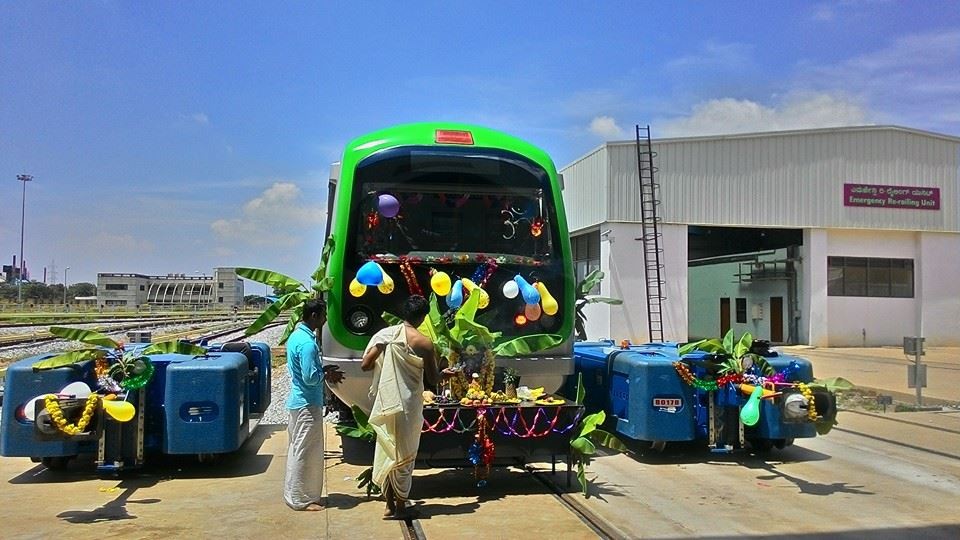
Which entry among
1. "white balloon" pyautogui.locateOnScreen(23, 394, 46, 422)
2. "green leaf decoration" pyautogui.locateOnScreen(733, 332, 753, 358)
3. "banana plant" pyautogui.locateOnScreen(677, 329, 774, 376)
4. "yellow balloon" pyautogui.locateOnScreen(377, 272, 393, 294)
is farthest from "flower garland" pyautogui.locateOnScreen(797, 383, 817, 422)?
"white balloon" pyautogui.locateOnScreen(23, 394, 46, 422)

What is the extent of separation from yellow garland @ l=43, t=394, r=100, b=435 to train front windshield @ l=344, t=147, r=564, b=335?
7.80ft

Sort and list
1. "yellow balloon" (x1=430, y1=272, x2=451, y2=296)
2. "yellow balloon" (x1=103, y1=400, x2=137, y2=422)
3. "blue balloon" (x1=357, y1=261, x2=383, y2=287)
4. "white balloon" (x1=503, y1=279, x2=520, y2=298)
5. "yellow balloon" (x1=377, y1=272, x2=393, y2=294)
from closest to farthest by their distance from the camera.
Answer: "yellow balloon" (x1=103, y1=400, x2=137, y2=422)
"blue balloon" (x1=357, y1=261, x2=383, y2=287)
"yellow balloon" (x1=377, y1=272, x2=393, y2=294)
"yellow balloon" (x1=430, y1=272, x2=451, y2=296)
"white balloon" (x1=503, y1=279, x2=520, y2=298)

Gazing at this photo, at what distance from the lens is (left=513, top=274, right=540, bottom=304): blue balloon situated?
7.98 meters

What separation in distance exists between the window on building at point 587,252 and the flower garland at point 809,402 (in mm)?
23157

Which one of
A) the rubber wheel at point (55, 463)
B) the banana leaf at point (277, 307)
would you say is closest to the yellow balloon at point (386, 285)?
the banana leaf at point (277, 307)

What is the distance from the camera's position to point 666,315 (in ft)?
99.6

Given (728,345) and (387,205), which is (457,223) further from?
(728,345)

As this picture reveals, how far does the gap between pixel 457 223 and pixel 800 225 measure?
2690 cm

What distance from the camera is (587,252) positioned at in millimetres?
34094

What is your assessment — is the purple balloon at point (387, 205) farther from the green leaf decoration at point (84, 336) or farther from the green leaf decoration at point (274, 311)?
the green leaf decoration at point (84, 336)

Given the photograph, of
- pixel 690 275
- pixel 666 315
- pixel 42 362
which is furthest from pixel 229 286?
pixel 42 362

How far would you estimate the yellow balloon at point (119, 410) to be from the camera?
7.21 meters

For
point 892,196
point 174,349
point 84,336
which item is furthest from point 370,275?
point 892,196

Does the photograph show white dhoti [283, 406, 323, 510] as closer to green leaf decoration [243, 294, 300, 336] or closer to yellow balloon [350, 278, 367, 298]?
yellow balloon [350, 278, 367, 298]
